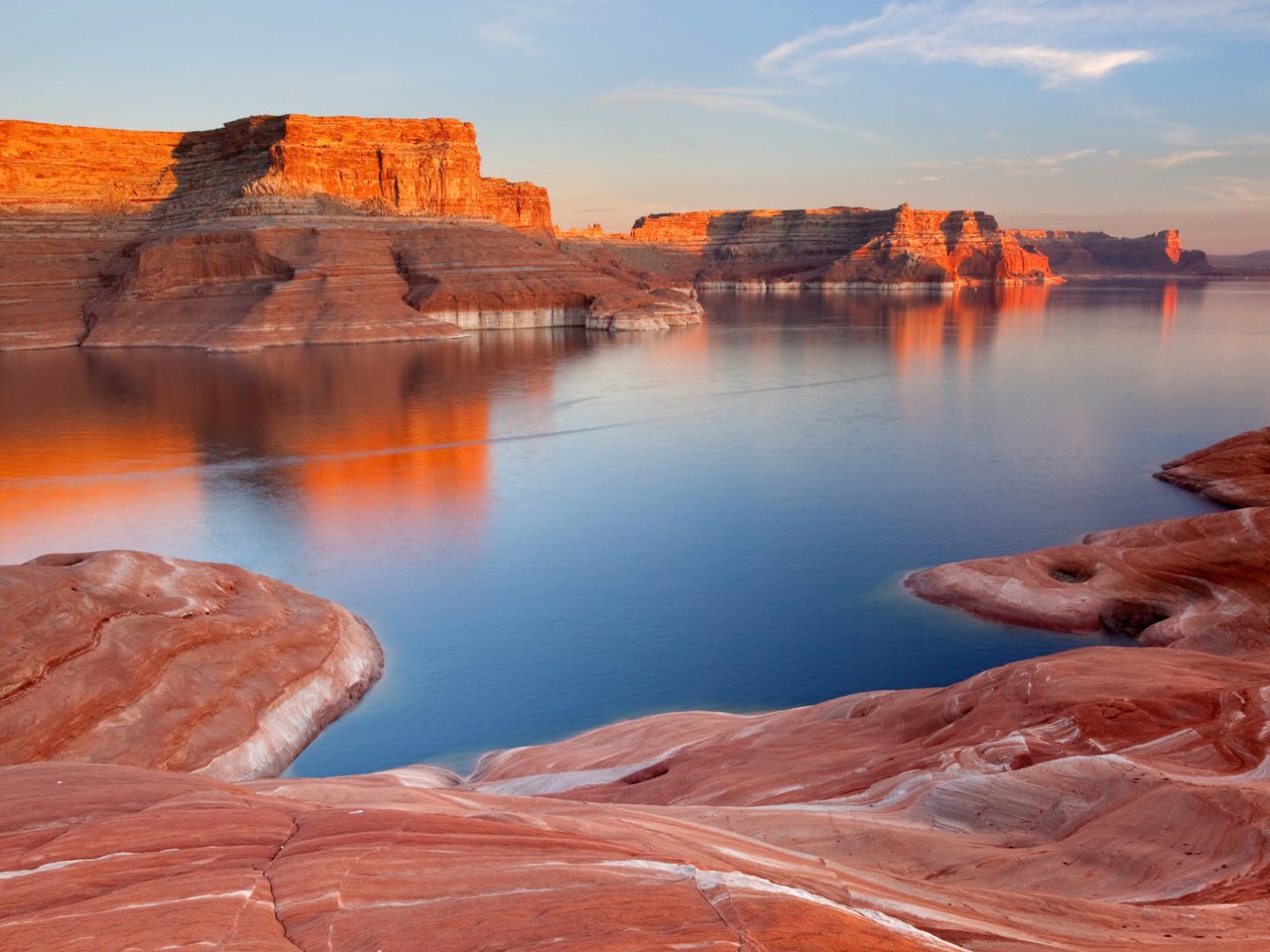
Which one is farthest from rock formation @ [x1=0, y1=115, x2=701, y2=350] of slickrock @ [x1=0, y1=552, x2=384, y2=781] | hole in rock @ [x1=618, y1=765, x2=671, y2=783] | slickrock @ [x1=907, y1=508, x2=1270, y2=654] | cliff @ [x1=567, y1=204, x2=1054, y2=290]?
cliff @ [x1=567, y1=204, x2=1054, y2=290]

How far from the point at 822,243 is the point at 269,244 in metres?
128

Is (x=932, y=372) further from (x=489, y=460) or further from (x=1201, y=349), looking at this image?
(x=489, y=460)

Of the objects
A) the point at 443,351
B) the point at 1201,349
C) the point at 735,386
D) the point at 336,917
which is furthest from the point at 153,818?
the point at 1201,349

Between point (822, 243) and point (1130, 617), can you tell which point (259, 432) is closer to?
point (1130, 617)

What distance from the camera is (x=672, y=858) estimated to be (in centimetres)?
515

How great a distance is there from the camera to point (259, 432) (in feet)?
123

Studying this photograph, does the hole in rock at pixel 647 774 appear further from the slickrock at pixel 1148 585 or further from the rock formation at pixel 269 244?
the rock formation at pixel 269 244

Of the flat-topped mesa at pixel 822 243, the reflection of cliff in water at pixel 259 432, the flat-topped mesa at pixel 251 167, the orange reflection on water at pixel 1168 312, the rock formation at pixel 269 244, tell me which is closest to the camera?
the reflection of cliff in water at pixel 259 432

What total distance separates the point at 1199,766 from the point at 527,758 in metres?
7.72

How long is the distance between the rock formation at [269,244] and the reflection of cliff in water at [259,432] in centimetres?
863

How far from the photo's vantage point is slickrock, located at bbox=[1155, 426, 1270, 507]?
24359mm

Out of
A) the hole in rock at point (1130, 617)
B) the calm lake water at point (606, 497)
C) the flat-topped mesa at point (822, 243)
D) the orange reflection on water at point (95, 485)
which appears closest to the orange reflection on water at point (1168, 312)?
the calm lake water at point (606, 497)

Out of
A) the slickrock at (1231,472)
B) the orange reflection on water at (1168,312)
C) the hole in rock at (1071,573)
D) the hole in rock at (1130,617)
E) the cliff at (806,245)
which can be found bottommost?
the hole in rock at (1130,617)

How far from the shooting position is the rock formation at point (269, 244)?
72.3m
